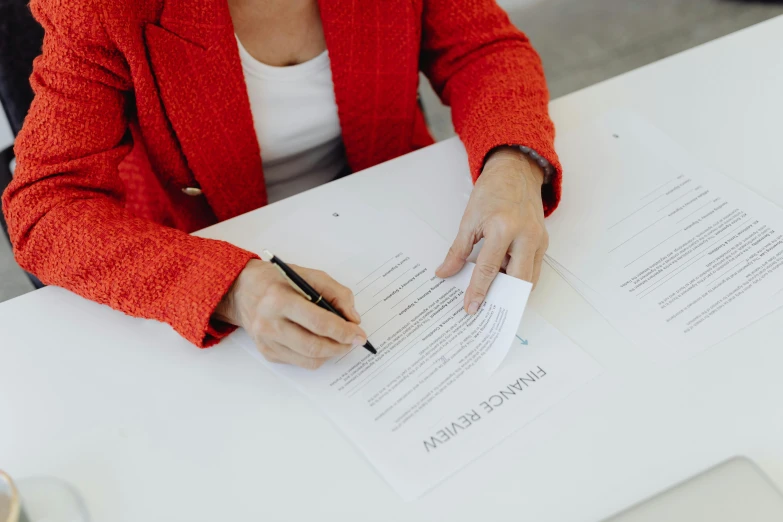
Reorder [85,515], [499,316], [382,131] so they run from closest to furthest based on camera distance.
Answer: [85,515] → [499,316] → [382,131]

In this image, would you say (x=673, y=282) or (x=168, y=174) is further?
(x=168, y=174)

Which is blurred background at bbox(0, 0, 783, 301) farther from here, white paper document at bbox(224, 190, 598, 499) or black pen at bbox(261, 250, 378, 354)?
black pen at bbox(261, 250, 378, 354)

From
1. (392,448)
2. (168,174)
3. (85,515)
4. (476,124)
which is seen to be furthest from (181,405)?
(476,124)

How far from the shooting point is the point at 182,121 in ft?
2.98

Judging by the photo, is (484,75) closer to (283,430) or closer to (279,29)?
(279,29)

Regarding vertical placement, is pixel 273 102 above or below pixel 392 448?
above

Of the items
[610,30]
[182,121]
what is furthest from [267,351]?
[610,30]

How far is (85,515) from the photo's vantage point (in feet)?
1.99

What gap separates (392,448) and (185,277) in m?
0.32

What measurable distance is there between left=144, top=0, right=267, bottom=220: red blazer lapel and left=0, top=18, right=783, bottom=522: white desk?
0.29 meters

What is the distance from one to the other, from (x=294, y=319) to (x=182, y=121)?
0.40 metres

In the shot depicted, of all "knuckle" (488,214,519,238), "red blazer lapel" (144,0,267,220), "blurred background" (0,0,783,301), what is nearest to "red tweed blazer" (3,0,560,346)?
"red blazer lapel" (144,0,267,220)

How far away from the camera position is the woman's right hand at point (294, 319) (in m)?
0.67

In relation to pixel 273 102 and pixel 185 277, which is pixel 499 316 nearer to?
pixel 185 277
